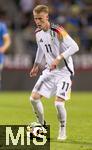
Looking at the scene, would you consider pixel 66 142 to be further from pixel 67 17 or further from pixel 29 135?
pixel 67 17

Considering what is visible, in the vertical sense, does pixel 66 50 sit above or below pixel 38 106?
above

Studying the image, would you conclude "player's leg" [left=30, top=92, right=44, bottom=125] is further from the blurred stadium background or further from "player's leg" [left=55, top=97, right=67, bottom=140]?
the blurred stadium background

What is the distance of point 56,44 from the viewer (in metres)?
9.96

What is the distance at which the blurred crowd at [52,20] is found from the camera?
77.8 feet

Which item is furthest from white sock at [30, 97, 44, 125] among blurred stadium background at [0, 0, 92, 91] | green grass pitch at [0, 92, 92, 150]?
blurred stadium background at [0, 0, 92, 91]

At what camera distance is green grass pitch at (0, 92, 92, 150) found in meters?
9.32

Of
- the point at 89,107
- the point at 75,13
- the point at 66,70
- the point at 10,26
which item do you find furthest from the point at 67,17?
the point at 66,70

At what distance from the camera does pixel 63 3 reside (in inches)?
997

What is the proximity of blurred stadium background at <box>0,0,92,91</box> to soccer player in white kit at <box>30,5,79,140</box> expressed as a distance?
1302 centimetres

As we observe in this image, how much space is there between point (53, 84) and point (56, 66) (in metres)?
0.49

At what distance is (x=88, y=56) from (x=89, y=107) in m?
7.30

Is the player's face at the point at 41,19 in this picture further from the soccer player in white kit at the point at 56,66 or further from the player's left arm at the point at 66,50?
the player's left arm at the point at 66,50

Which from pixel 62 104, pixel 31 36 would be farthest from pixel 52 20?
A: pixel 62 104

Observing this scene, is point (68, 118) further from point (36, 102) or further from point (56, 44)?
point (56, 44)
